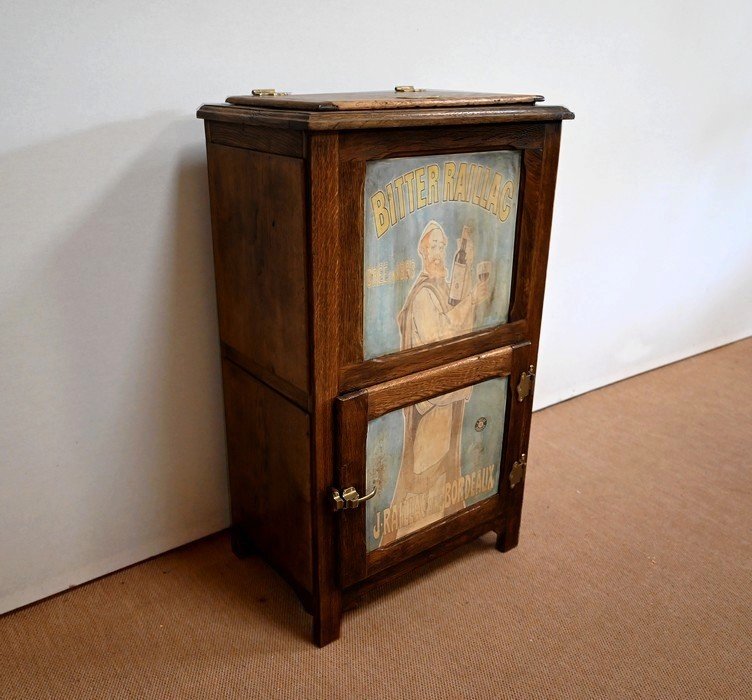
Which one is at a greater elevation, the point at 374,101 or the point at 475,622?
the point at 374,101

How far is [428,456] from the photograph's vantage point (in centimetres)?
159

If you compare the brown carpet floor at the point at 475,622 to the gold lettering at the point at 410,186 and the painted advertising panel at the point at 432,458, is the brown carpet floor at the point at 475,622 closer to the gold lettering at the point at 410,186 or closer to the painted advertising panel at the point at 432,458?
the painted advertising panel at the point at 432,458

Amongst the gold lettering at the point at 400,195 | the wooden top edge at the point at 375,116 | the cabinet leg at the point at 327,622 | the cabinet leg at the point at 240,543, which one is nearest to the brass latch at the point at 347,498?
the cabinet leg at the point at 327,622

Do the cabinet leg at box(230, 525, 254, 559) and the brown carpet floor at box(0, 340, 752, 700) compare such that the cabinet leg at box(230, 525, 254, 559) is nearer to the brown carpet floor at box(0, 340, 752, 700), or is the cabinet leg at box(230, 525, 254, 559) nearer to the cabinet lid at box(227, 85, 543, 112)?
the brown carpet floor at box(0, 340, 752, 700)

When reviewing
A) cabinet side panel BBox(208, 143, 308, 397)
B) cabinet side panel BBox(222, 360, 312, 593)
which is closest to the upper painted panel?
cabinet side panel BBox(208, 143, 308, 397)

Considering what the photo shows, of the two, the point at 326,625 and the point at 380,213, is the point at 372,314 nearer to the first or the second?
the point at 380,213

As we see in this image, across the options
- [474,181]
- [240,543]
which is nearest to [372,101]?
[474,181]

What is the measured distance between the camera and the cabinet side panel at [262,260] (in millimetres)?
1296

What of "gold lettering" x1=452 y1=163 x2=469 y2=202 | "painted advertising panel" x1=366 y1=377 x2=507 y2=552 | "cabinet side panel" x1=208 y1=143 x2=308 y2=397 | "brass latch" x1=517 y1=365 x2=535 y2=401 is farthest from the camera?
"brass latch" x1=517 y1=365 x2=535 y2=401

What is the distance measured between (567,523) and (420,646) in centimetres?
63

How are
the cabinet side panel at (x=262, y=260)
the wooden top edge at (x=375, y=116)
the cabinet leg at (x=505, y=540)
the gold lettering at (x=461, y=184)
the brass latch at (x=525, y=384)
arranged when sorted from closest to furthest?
the wooden top edge at (x=375, y=116) → the cabinet side panel at (x=262, y=260) → the gold lettering at (x=461, y=184) → the brass latch at (x=525, y=384) → the cabinet leg at (x=505, y=540)

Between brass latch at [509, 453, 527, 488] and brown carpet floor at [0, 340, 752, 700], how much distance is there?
206 mm

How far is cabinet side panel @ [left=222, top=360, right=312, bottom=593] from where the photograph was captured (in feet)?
4.85

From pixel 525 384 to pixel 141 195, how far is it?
0.96 meters
